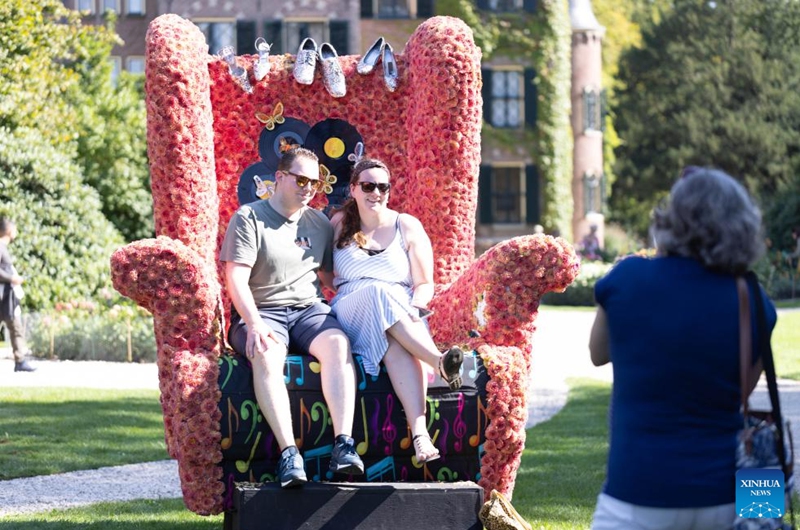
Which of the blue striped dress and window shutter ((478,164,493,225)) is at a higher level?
the blue striped dress

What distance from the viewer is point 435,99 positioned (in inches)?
256

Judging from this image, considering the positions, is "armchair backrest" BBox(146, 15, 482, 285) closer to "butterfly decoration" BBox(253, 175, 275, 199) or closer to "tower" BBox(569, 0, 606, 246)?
"butterfly decoration" BBox(253, 175, 275, 199)

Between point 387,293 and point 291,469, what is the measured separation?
83 centimetres

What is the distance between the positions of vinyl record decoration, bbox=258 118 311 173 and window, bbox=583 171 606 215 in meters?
27.8

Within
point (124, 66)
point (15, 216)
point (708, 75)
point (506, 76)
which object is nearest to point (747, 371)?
point (15, 216)

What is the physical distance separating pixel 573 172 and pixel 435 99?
28175 mm

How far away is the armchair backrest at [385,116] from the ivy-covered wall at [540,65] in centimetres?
2520

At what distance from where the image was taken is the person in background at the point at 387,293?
16.9 ft

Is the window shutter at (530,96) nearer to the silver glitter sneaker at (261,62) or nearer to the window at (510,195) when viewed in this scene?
the window at (510,195)

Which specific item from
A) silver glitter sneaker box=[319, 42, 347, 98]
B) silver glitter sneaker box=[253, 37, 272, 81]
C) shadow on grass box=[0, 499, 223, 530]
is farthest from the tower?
shadow on grass box=[0, 499, 223, 530]

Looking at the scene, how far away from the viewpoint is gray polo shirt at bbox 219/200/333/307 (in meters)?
5.43

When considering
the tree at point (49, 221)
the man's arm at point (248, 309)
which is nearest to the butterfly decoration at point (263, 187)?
the man's arm at point (248, 309)

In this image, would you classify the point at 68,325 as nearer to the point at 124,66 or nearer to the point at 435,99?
the point at 435,99

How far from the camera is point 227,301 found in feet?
20.1
